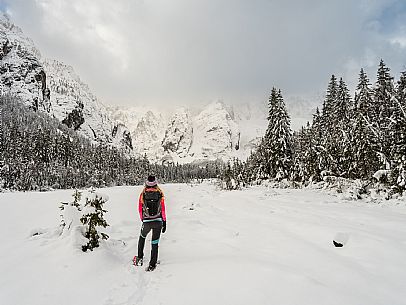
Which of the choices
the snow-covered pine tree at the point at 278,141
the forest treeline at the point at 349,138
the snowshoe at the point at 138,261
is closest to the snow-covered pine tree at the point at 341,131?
the forest treeline at the point at 349,138

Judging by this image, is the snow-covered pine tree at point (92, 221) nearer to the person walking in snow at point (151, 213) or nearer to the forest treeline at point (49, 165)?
the person walking in snow at point (151, 213)

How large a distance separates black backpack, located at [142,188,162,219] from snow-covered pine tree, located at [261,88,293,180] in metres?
25.8

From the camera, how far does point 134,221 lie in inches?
452

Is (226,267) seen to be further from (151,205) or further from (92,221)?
(92,221)

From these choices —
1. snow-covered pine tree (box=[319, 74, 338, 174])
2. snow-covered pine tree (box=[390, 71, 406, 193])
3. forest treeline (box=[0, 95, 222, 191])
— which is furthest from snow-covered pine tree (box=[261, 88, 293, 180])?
forest treeline (box=[0, 95, 222, 191])

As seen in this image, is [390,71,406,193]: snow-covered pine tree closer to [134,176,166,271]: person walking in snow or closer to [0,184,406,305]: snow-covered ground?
[0,184,406,305]: snow-covered ground

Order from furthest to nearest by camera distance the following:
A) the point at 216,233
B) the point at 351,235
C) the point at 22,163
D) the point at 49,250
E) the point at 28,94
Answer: the point at 28,94
the point at 22,163
the point at 216,233
the point at 351,235
the point at 49,250

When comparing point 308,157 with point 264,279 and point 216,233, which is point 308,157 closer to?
point 216,233

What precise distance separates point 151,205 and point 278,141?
26.1 meters

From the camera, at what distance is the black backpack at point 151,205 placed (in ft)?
21.5

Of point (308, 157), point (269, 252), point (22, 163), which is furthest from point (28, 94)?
point (269, 252)

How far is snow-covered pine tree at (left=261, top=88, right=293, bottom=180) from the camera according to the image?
3047cm

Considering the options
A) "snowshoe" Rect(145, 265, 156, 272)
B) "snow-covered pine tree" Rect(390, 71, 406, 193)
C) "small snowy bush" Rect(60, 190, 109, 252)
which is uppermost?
"snow-covered pine tree" Rect(390, 71, 406, 193)

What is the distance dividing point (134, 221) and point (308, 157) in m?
24.0
